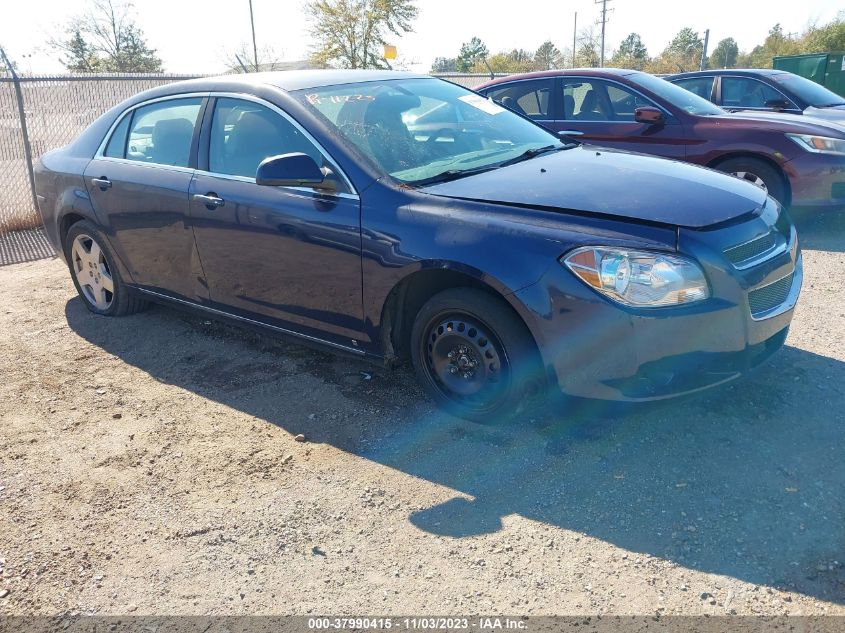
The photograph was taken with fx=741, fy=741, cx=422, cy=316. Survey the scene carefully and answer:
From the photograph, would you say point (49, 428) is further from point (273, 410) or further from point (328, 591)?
point (328, 591)

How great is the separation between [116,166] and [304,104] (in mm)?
1741

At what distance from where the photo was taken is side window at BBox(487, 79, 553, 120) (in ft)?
27.0

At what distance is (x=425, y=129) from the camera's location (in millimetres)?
4180

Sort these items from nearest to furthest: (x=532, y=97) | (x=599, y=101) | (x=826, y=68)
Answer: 1. (x=599, y=101)
2. (x=532, y=97)
3. (x=826, y=68)

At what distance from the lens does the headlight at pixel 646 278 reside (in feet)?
9.89

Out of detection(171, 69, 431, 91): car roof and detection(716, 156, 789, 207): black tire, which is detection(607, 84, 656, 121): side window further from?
detection(171, 69, 431, 91): car roof

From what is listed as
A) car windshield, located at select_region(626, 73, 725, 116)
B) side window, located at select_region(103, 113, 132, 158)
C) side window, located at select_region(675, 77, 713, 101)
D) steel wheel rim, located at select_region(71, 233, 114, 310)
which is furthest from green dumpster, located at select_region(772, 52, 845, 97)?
steel wheel rim, located at select_region(71, 233, 114, 310)

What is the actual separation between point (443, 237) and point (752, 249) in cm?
137

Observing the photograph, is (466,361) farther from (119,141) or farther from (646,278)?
(119,141)

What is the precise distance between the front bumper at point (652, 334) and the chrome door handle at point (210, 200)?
196cm

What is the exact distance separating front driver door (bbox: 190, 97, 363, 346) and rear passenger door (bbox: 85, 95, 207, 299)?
159 mm

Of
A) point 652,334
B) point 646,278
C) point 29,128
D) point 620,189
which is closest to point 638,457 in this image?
point 652,334

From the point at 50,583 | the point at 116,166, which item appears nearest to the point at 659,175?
the point at 50,583

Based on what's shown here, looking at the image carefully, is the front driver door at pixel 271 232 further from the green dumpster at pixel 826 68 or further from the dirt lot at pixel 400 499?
the green dumpster at pixel 826 68
